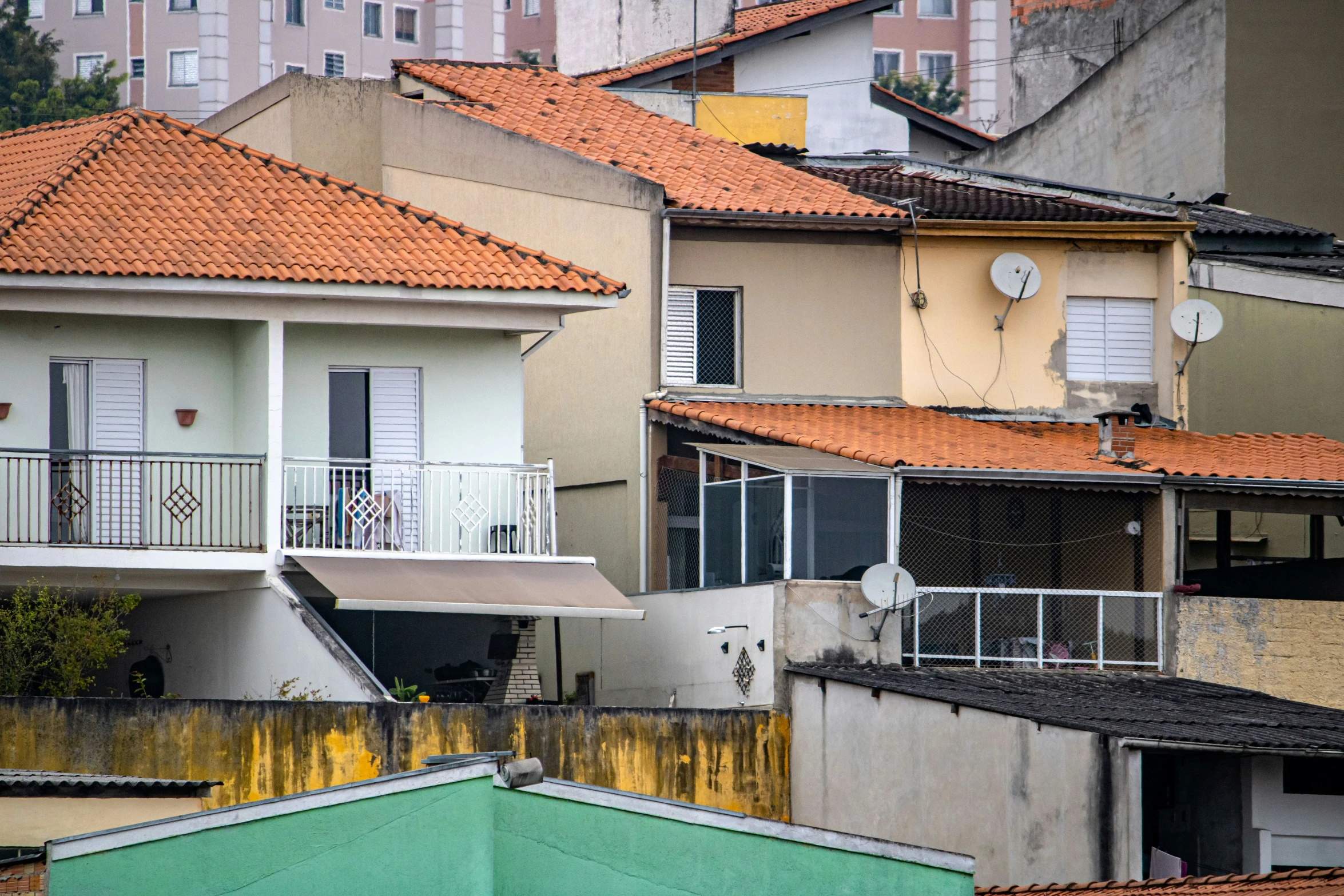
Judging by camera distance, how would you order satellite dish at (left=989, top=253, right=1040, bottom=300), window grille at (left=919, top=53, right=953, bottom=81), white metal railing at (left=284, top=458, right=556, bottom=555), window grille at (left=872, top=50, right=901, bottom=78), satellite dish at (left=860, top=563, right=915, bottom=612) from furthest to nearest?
1. window grille at (left=919, top=53, right=953, bottom=81)
2. window grille at (left=872, top=50, right=901, bottom=78)
3. satellite dish at (left=989, top=253, right=1040, bottom=300)
4. white metal railing at (left=284, top=458, right=556, bottom=555)
5. satellite dish at (left=860, top=563, right=915, bottom=612)

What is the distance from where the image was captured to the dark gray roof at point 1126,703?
17000mm

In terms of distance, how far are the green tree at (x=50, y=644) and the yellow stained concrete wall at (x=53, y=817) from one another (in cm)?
478

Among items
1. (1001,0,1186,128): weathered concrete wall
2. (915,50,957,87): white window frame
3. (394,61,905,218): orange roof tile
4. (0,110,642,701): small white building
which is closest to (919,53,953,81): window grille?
(915,50,957,87): white window frame

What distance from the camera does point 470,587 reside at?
20.8 m

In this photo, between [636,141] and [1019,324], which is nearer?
[1019,324]

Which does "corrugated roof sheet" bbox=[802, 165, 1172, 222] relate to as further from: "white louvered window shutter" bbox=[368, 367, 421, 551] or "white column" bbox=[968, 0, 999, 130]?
"white column" bbox=[968, 0, 999, 130]

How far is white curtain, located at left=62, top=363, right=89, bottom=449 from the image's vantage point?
2156cm

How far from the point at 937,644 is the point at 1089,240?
6709 millimetres

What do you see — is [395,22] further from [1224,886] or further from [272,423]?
[1224,886]

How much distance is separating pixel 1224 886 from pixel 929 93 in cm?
5337

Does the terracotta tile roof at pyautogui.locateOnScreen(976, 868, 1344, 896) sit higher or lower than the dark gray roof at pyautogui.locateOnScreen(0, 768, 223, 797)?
lower

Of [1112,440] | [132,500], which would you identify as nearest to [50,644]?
[132,500]

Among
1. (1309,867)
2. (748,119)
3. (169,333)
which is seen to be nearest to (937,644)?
(1309,867)

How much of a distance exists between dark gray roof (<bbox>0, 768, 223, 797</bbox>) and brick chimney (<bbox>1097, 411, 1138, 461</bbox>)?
11.2 m
